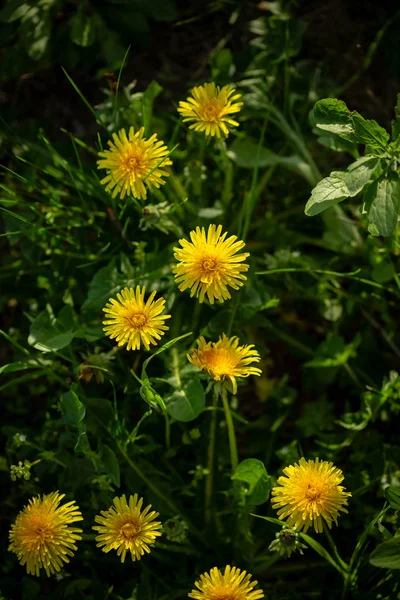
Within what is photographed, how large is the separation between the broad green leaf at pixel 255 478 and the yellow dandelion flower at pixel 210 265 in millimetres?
442

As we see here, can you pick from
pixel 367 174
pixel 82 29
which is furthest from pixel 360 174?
pixel 82 29

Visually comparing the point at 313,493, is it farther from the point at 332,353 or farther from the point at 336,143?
the point at 336,143

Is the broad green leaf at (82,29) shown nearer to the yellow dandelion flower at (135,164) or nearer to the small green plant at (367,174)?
the yellow dandelion flower at (135,164)

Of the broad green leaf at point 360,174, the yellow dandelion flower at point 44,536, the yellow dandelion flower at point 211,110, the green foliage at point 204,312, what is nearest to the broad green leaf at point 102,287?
the green foliage at point 204,312

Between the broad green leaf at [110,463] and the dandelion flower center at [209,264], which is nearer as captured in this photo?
the dandelion flower center at [209,264]

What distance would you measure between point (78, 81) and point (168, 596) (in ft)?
6.09

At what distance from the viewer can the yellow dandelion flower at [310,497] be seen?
1.63m

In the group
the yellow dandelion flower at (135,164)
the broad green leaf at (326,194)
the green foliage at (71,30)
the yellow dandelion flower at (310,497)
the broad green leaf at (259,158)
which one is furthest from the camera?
the green foliage at (71,30)

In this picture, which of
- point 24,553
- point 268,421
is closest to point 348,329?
point 268,421

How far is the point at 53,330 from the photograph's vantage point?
6.71 ft

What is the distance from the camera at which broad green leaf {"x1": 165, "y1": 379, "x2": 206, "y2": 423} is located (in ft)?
5.99

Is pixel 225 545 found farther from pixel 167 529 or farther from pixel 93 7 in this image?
pixel 93 7

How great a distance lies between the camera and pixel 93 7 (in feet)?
8.18

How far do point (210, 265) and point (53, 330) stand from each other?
1.93ft
